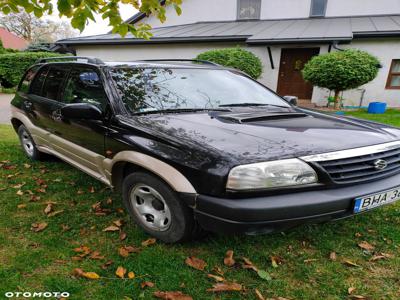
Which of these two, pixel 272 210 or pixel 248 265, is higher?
pixel 272 210

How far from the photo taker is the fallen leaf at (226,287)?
206cm

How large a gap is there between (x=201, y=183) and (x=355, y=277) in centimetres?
135

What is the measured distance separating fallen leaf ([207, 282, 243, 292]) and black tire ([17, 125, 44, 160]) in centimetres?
354

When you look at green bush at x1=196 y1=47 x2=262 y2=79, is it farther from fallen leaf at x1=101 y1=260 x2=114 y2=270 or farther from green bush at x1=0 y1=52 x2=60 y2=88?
green bush at x1=0 y1=52 x2=60 y2=88

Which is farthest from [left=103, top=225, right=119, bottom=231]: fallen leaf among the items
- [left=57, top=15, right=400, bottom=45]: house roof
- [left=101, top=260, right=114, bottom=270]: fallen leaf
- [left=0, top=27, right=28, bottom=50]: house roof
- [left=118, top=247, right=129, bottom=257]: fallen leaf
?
[left=0, top=27, right=28, bottom=50]: house roof

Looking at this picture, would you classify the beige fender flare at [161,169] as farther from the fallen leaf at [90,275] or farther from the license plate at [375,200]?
the license plate at [375,200]

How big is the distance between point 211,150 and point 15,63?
18.3 m

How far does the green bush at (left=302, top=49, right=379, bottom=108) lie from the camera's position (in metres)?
9.32

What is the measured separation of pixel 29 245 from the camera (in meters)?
2.53

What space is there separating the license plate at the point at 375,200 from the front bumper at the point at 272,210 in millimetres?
53

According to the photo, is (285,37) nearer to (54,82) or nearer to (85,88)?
(54,82)

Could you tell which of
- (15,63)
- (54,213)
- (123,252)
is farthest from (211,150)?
(15,63)

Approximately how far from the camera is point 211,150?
2.00 m

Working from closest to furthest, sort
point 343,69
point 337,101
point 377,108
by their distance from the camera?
point 343,69
point 377,108
point 337,101
